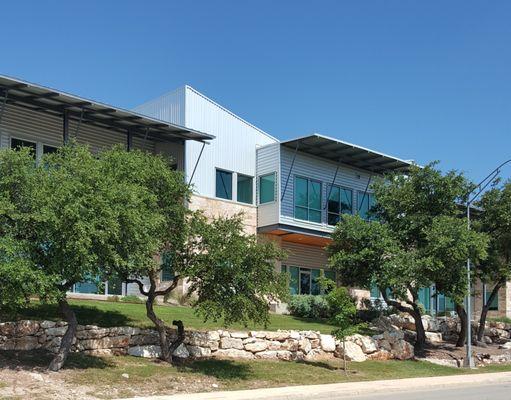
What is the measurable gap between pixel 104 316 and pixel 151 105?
1564 cm

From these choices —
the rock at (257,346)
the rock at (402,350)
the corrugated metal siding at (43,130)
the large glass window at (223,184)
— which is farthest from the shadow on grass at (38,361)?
the large glass window at (223,184)

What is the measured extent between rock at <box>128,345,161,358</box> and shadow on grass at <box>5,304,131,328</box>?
45.4 inches

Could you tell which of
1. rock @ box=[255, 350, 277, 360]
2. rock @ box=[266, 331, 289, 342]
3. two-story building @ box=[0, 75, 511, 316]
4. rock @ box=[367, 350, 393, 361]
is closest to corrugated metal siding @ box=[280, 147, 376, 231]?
two-story building @ box=[0, 75, 511, 316]

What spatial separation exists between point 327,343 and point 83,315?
29.7ft

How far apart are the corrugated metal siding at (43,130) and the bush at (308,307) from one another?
10.6 m

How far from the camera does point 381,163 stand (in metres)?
37.3

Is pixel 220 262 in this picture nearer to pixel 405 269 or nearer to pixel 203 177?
pixel 405 269

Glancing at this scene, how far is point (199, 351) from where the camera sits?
68.4ft

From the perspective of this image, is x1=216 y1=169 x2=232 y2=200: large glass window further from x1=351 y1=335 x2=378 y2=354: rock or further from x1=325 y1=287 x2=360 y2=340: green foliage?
x1=325 y1=287 x2=360 y2=340: green foliage

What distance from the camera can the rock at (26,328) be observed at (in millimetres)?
17703

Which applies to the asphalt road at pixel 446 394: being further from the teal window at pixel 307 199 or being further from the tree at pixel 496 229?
the teal window at pixel 307 199

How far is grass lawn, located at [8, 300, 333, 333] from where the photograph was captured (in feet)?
65.2

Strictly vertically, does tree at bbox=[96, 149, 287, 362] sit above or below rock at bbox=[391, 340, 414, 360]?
above

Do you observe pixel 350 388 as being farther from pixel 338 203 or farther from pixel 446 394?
pixel 338 203
